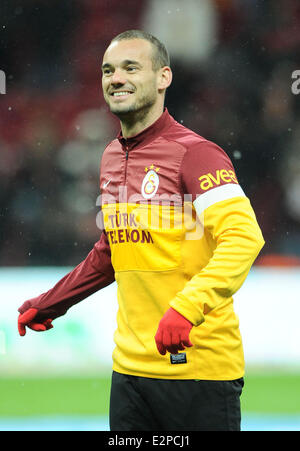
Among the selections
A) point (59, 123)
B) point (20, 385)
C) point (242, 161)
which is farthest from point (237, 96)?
point (20, 385)

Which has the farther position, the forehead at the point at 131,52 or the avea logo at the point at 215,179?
the forehead at the point at 131,52

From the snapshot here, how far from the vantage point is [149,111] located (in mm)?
2744

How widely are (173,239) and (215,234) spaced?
0.67 ft

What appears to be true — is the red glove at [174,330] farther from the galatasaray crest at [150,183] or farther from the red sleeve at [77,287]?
the red sleeve at [77,287]

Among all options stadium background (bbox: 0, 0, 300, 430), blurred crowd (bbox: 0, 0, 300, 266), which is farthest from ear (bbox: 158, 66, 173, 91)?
blurred crowd (bbox: 0, 0, 300, 266)

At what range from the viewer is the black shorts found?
2582 mm

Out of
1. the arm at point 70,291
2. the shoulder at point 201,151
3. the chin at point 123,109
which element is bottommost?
the arm at point 70,291

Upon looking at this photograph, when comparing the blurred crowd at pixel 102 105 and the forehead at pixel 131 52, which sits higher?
the blurred crowd at pixel 102 105

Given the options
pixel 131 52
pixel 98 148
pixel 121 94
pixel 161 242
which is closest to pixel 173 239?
pixel 161 242

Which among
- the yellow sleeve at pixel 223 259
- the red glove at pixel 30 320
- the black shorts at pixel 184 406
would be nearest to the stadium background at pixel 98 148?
the red glove at pixel 30 320

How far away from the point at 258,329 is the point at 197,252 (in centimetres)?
309

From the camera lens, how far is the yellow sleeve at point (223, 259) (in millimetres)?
2287
